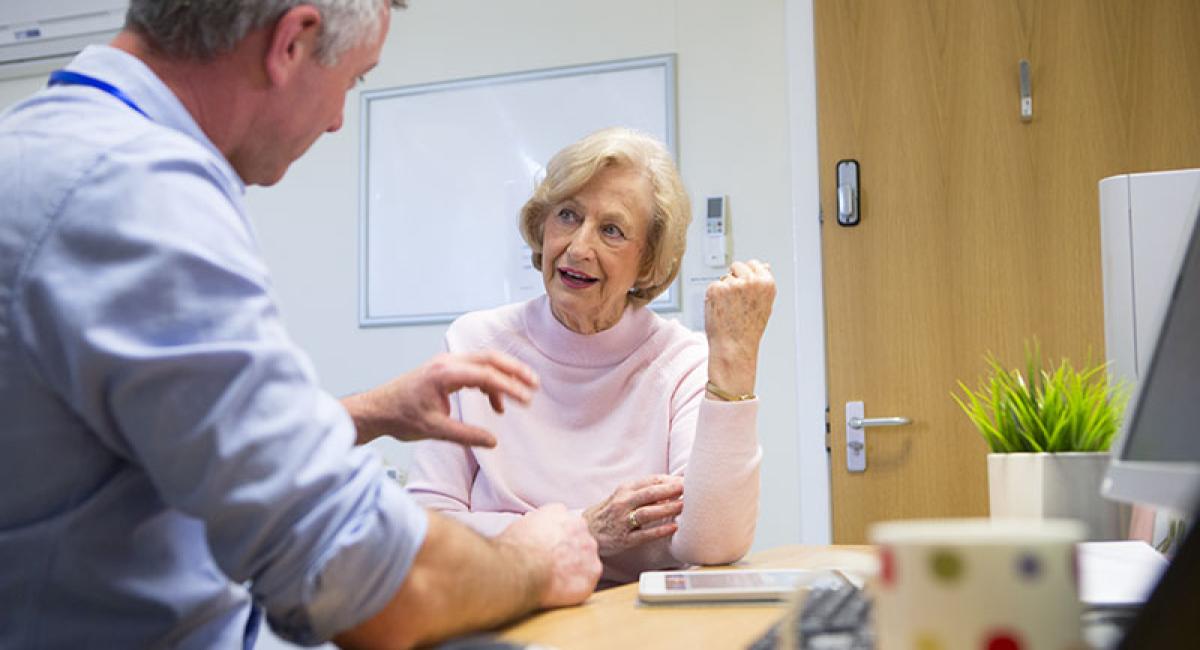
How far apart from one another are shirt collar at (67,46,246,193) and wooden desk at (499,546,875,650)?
1.62 feet

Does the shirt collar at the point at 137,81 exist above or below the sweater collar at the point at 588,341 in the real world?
above

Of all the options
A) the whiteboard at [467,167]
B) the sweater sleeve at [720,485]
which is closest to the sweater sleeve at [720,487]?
the sweater sleeve at [720,485]

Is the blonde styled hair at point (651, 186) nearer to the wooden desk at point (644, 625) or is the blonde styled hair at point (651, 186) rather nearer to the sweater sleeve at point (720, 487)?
the sweater sleeve at point (720, 487)

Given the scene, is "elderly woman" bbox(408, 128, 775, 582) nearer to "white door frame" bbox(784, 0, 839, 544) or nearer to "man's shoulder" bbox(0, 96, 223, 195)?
"man's shoulder" bbox(0, 96, 223, 195)

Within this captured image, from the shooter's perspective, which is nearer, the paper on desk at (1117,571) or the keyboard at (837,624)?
the keyboard at (837,624)

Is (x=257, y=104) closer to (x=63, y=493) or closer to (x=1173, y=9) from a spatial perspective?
(x=63, y=493)

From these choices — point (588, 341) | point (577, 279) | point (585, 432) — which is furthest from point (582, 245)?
point (585, 432)

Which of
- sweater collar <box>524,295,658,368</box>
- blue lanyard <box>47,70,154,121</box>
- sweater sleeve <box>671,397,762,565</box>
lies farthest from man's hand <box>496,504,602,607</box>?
sweater collar <box>524,295,658,368</box>

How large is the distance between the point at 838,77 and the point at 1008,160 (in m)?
0.54

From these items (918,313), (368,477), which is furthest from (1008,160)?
(368,477)

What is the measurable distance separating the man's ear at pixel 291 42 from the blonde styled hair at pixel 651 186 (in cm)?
90

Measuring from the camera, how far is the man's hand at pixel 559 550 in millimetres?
992

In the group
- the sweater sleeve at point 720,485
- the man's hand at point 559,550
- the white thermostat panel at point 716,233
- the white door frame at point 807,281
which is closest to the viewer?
the man's hand at point 559,550

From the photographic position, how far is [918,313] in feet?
9.48
